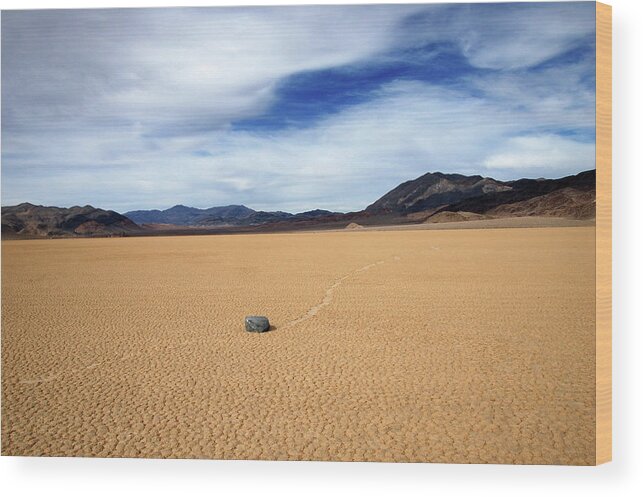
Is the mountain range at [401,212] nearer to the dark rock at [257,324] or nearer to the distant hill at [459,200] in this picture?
the distant hill at [459,200]

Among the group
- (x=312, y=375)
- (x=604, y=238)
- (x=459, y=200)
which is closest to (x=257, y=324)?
(x=312, y=375)

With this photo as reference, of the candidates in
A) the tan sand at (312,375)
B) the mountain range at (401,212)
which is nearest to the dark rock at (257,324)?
the tan sand at (312,375)

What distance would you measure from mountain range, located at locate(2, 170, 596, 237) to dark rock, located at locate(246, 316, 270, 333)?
12.6 ft

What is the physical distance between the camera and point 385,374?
5.11 meters

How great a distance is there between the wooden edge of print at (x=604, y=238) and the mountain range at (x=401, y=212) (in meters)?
0.16

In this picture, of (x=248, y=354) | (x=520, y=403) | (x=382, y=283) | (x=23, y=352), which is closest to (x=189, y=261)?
(x=382, y=283)

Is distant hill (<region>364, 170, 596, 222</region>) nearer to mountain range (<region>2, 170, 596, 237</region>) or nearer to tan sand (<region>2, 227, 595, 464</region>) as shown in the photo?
mountain range (<region>2, 170, 596, 237</region>)

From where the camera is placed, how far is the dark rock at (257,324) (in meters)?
6.83

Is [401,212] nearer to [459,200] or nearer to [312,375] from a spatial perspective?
[459,200]

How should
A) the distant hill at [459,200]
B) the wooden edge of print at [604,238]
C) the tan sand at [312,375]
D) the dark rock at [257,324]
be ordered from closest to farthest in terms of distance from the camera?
the tan sand at [312,375], the wooden edge of print at [604,238], the dark rock at [257,324], the distant hill at [459,200]

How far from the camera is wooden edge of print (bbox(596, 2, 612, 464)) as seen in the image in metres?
4.39

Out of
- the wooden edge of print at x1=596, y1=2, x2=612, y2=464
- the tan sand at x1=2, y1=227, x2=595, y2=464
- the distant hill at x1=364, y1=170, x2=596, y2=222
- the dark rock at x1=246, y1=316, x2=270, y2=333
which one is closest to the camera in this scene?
the tan sand at x1=2, y1=227, x2=595, y2=464

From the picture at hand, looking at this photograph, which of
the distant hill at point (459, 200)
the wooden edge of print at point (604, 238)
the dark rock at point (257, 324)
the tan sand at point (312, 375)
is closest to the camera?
the tan sand at point (312, 375)

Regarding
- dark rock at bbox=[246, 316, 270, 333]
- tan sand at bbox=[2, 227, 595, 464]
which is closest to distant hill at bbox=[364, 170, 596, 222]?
tan sand at bbox=[2, 227, 595, 464]
